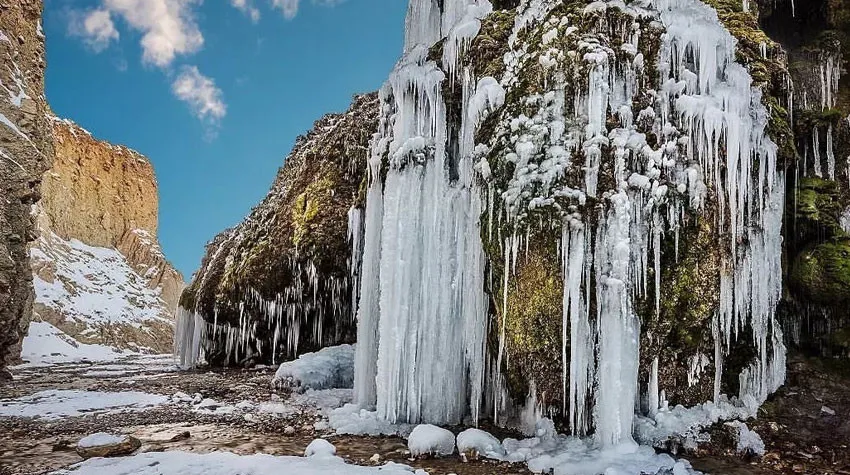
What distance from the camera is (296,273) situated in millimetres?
15203

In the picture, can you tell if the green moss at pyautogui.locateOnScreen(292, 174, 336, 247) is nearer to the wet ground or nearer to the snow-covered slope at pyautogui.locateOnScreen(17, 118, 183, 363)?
the wet ground

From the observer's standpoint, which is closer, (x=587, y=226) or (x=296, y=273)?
(x=587, y=226)

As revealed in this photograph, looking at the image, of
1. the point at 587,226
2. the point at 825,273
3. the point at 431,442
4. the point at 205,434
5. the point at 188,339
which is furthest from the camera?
the point at 188,339

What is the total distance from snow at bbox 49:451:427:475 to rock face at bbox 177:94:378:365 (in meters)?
8.36

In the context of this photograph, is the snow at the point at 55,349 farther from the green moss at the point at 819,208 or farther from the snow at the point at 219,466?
the green moss at the point at 819,208

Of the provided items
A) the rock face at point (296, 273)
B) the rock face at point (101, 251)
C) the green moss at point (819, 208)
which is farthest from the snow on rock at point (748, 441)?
the rock face at point (101, 251)

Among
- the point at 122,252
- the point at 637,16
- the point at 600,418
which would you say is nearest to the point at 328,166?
the point at 637,16

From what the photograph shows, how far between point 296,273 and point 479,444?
9999 millimetres

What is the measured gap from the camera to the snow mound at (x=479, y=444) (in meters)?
6.24

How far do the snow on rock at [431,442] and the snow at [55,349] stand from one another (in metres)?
22.0

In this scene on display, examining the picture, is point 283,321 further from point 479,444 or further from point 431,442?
point 479,444

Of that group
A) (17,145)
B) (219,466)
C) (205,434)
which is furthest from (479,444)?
(17,145)

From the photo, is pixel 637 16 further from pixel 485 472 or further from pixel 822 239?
pixel 485 472

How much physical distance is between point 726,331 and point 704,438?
1.48m
